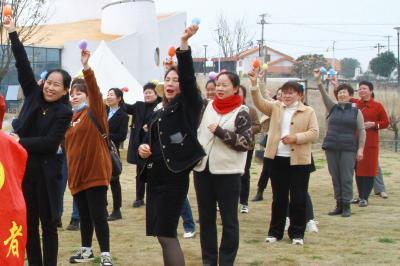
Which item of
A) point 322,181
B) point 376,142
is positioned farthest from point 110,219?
point 322,181

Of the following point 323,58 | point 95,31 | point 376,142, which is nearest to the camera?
point 376,142

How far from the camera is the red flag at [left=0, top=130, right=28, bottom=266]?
267cm

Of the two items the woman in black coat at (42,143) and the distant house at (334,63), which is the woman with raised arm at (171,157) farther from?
the distant house at (334,63)

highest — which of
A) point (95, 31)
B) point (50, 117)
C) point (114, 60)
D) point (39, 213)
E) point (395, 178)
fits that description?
point (95, 31)

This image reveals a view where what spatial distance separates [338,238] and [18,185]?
437cm

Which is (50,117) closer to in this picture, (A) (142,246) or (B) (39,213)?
(B) (39,213)

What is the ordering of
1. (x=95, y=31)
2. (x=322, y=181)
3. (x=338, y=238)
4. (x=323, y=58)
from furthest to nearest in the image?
(x=323, y=58) < (x=95, y=31) < (x=322, y=181) < (x=338, y=238)

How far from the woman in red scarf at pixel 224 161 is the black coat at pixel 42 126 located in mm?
1127

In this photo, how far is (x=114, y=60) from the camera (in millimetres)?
16922

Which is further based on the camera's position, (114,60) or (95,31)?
(95,31)

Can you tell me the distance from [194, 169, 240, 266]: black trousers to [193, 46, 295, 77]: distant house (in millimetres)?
19231

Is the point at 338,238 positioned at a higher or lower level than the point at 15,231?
lower

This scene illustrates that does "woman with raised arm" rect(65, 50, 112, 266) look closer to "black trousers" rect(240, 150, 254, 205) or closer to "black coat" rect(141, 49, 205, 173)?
"black coat" rect(141, 49, 205, 173)

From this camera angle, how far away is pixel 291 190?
6000 millimetres
